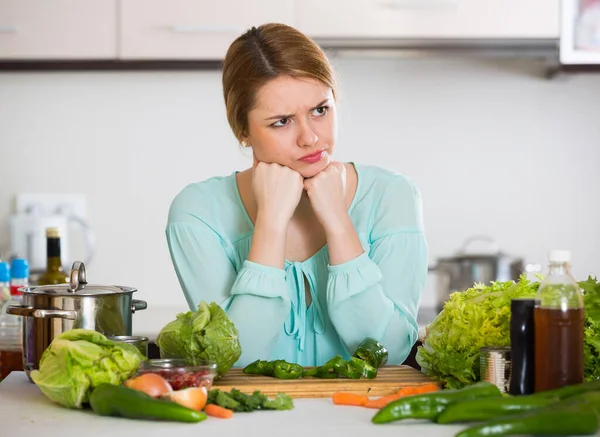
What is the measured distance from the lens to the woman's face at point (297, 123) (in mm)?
1938

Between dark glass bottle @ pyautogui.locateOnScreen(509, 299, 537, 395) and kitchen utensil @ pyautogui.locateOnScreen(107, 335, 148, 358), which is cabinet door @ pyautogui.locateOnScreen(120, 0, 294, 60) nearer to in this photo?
kitchen utensil @ pyautogui.locateOnScreen(107, 335, 148, 358)

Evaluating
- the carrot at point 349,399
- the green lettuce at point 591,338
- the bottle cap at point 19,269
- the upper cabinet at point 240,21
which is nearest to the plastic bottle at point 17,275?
the bottle cap at point 19,269

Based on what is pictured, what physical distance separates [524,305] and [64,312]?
79 centimetres

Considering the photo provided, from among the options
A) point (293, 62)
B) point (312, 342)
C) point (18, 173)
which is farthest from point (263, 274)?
point (18, 173)

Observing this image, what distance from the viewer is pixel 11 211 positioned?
3623 mm

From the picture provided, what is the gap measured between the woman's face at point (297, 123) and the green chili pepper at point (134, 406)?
0.80 m

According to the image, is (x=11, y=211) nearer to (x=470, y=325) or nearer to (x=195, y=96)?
(x=195, y=96)

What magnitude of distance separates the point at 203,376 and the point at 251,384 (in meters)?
0.16

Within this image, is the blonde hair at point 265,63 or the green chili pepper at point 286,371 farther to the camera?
the blonde hair at point 265,63

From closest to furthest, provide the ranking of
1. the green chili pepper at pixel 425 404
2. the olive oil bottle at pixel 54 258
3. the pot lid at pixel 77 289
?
the green chili pepper at pixel 425 404
the pot lid at pixel 77 289
the olive oil bottle at pixel 54 258

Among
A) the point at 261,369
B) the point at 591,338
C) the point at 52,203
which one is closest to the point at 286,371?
the point at 261,369

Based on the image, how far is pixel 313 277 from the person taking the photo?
2.06m

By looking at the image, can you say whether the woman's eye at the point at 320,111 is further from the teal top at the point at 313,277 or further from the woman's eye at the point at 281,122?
the teal top at the point at 313,277

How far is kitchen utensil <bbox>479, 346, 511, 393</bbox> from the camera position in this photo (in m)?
1.45
